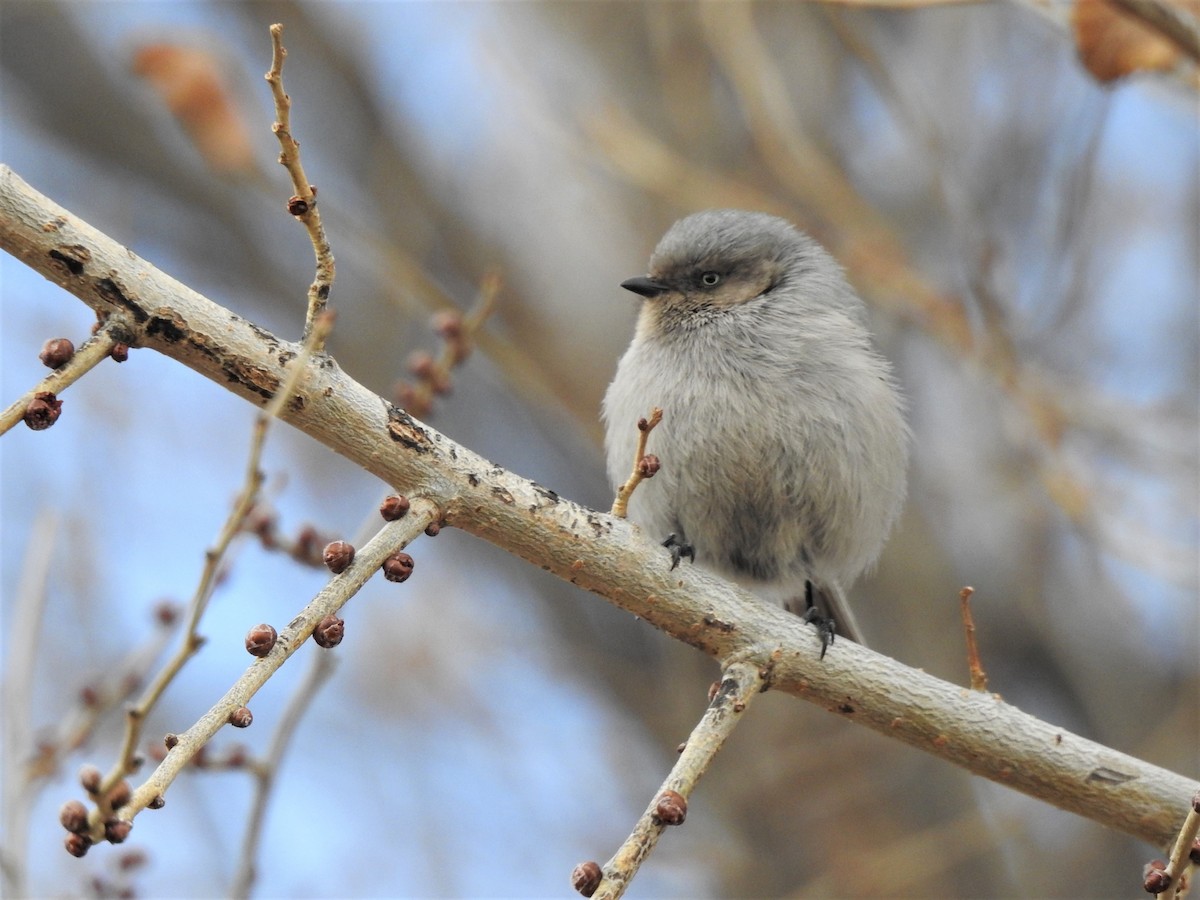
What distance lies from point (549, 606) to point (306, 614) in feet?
16.2

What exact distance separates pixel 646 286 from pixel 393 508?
80.8 inches

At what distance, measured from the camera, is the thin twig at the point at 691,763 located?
213 cm

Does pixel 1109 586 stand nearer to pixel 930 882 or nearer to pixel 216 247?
pixel 930 882

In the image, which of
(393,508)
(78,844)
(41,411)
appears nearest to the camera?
(78,844)

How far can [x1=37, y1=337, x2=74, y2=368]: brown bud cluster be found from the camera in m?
2.12

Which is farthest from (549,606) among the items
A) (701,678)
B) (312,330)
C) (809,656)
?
(312,330)

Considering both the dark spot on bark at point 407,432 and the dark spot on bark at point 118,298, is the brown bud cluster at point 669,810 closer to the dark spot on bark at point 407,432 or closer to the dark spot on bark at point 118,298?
the dark spot on bark at point 407,432

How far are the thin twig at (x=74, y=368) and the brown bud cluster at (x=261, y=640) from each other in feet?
1.69

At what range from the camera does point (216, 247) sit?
7.40m

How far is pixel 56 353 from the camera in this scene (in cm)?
213

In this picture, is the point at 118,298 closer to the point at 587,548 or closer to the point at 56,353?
the point at 56,353

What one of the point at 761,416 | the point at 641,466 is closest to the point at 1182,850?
the point at 641,466

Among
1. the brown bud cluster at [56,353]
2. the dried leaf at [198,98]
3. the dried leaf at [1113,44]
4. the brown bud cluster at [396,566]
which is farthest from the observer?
the dried leaf at [198,98]

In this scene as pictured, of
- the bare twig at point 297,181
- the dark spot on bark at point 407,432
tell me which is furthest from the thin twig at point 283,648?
the bare twig at point 297,181
